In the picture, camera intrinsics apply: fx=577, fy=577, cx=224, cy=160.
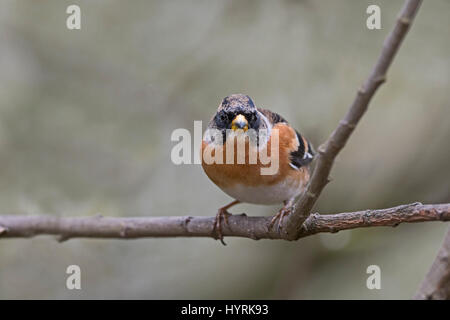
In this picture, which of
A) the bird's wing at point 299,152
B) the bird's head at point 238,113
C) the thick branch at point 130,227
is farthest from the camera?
the bird's wing at point 299,152

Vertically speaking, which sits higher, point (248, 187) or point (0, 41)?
point (0, 41)

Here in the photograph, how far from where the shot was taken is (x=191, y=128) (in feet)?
20.0

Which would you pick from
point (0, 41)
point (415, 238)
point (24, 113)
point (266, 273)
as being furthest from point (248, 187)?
point (0, 41)

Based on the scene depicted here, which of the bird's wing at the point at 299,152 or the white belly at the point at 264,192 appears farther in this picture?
the bird's wing at the point at 299,152

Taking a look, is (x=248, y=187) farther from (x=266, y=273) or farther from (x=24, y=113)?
(x=24, y=113)

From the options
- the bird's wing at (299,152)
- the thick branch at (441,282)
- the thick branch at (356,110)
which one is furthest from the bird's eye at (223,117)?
the thick branch at (441,282)

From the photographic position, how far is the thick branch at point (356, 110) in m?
2.02

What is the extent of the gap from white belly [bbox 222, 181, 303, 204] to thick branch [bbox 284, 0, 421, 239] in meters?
1.33

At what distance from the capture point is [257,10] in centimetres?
654

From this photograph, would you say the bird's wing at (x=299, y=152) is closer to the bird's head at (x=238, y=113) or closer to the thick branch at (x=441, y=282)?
the bird's head at (x=238, y=113)

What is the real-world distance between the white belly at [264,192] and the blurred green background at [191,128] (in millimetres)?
1343

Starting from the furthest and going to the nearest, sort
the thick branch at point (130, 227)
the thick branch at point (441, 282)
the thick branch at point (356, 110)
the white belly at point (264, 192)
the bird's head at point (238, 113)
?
the white belly at point (264, 192), the thick branch at point (130, 227), the bird's head at point (238, 113), the thick branch at point (441, 282), the thick branch at point (356, 110)

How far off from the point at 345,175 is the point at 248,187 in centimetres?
189

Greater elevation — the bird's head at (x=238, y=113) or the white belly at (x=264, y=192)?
the bird's head at (x=238, y=113)
